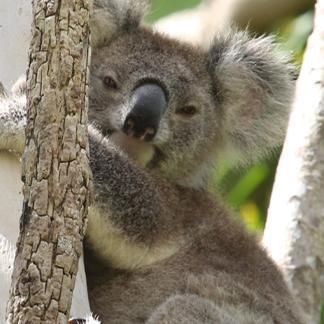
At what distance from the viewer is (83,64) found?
2.66m

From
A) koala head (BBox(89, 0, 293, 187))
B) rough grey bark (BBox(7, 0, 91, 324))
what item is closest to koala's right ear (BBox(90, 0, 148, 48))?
koala head (BBox(89, 0, 293, 187))

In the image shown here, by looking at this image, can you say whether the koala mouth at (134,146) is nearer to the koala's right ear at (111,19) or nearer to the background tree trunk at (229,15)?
the koala's right ear at (111,19)

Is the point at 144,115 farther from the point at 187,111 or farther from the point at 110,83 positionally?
the point at 187,111

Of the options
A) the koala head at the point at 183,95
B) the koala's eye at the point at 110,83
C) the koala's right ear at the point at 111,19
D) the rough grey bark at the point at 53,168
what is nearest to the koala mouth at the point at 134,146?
the koala head at the point at 183,95

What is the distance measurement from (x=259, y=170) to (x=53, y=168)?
4810mm

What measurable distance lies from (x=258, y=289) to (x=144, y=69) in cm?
125

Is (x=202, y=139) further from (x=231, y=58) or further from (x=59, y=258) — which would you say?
(x=59, y=258)

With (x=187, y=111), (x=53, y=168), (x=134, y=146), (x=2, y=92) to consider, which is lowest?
(x=53, y=168)

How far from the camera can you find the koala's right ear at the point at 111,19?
4973 millimetres

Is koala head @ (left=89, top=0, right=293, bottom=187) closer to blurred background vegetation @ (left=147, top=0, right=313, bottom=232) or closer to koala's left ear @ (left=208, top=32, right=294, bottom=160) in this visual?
koala's left ear @ (left=208, top=32, right=294, bottom=160)

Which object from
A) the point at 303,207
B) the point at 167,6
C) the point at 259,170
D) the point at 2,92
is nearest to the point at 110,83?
the point at 2,92

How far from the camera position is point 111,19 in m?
5.05

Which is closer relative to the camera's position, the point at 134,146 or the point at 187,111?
the point at 134,146

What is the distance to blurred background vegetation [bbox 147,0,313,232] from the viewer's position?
6.79 metres
